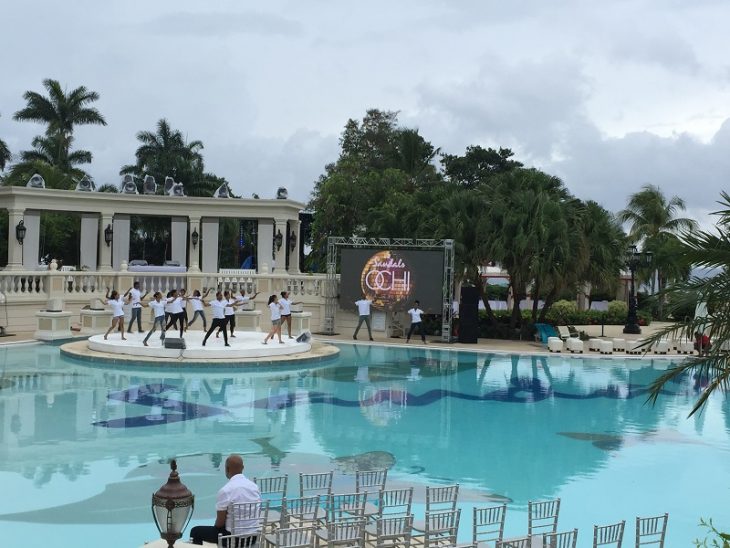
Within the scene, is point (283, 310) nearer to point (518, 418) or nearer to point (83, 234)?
point (518, 418)

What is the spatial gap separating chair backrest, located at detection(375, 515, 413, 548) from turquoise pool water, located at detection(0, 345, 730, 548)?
317cm

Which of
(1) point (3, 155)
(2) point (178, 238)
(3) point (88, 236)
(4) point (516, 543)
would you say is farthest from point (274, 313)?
(1) point (3, 155)

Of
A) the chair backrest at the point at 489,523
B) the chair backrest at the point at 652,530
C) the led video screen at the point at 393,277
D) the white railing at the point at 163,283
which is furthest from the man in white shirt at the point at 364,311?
the chair backrest at the point at 652,530

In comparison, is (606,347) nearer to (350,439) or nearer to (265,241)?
(265,241)

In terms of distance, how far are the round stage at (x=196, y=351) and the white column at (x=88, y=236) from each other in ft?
38.8

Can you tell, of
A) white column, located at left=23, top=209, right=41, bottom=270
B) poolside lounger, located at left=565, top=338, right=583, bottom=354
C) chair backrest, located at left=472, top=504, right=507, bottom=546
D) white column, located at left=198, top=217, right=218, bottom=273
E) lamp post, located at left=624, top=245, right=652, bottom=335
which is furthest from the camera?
white column, located at left=198, top=217, right=218, bottom=273

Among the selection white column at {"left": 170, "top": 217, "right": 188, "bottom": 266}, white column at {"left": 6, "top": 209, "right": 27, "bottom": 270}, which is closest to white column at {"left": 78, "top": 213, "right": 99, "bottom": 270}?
white column at {"left": 6, "top": 209, "right": 27, "bottom": 270}

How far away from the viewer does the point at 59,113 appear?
214 feet

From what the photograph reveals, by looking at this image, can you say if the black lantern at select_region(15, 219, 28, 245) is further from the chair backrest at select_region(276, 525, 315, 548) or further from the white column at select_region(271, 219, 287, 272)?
the chair backrest at select_region(276, 525, 315, 548)

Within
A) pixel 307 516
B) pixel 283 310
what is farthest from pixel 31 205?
pixel 307 516

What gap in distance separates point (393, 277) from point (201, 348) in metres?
10.4

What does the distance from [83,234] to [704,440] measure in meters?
30.0

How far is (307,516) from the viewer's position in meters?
10.2

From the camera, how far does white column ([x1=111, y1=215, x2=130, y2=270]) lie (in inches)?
1560
